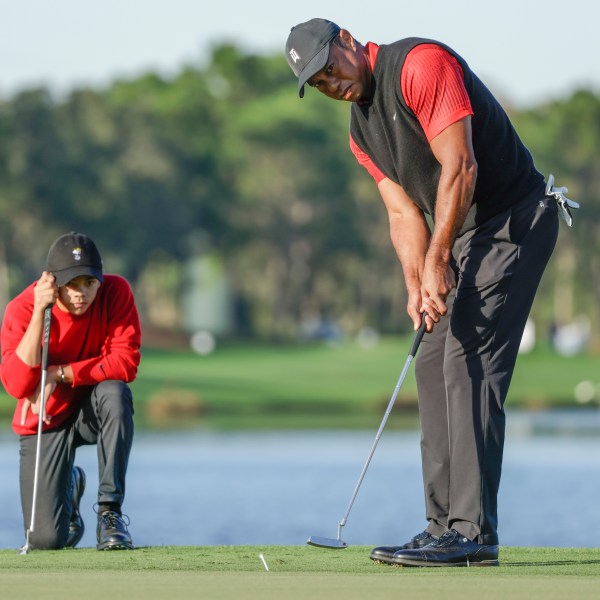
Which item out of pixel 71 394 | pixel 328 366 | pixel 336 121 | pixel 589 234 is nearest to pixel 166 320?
pixel 336 121

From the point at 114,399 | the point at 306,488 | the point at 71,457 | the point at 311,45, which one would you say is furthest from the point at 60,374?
the point at 306,488

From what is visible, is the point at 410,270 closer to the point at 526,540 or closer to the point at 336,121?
the point at 526,540

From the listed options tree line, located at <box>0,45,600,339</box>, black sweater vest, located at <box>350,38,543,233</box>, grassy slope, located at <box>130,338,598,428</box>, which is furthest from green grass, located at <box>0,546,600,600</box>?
tree line, located at <box>0,45,600,339</box>

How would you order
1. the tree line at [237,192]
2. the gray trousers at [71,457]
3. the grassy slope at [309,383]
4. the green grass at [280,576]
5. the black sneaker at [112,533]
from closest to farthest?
the green grass at [280,576], the black sneaker at [112,533], the gray trousers at [71,457], the grassy slope at [309,383], the tree line at [237,192]

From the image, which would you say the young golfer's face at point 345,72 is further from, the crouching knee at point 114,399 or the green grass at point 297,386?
the green grass at point 297,386

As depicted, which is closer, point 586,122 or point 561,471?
point 561,471

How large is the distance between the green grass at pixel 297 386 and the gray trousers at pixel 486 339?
21.9m

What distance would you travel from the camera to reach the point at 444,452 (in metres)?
5.79

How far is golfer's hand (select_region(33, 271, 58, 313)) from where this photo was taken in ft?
21.8

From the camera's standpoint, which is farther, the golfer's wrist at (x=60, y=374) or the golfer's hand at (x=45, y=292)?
the golfer's wrist at (x=60, y=374)

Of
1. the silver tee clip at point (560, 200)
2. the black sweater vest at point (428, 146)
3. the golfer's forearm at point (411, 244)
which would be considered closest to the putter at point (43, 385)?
the golfer's forearm at point (411, 244)

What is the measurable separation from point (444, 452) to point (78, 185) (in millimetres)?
52013

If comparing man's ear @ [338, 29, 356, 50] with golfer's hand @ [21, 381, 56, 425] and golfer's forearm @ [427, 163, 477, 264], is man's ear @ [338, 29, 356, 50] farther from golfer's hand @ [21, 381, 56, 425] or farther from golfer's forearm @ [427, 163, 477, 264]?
golfer's hand @ [21, 381, 56, 425]

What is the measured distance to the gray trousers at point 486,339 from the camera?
5.54 metres
